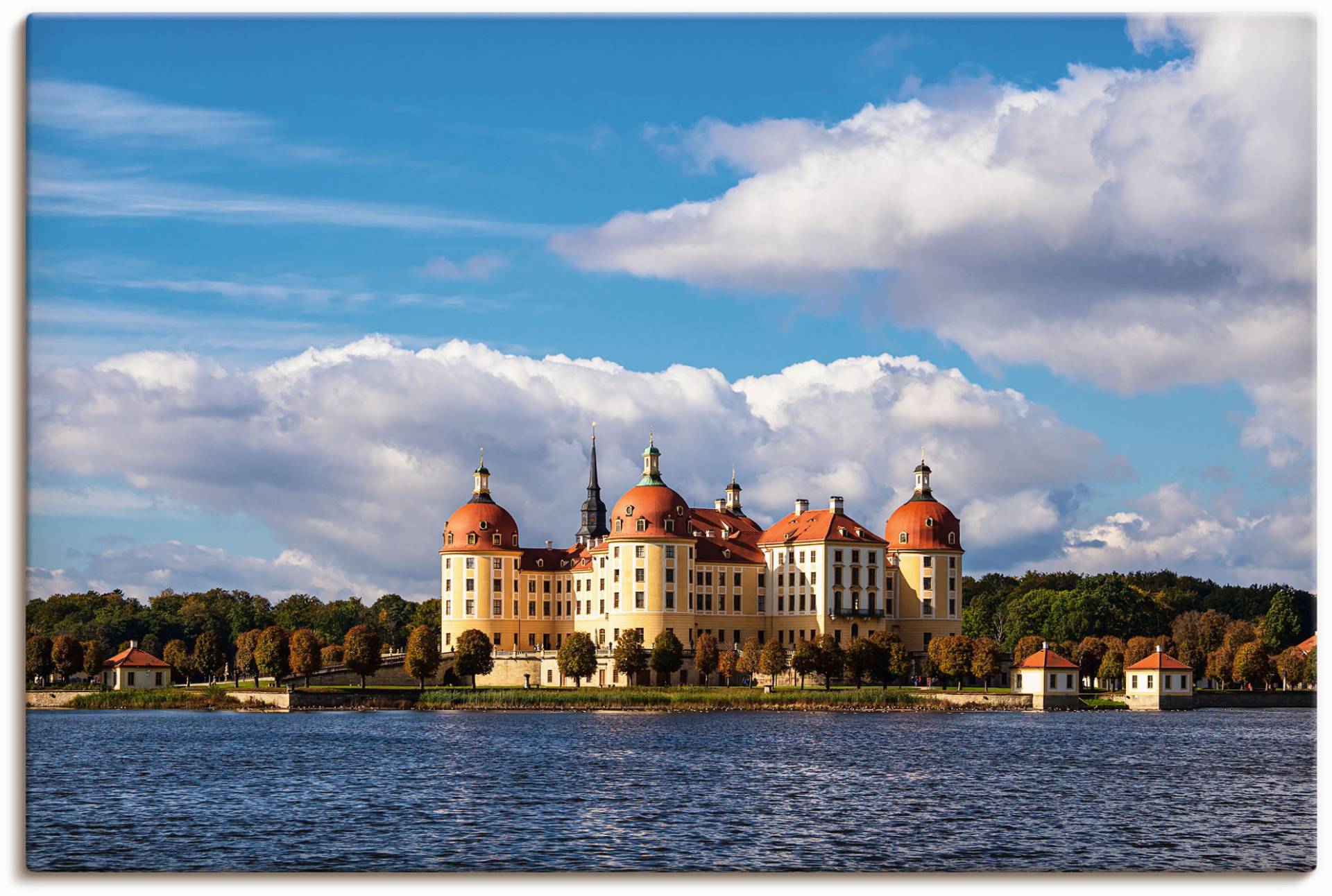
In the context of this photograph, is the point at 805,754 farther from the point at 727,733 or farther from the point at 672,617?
the point at 672,617

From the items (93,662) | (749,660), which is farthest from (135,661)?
(749,660)

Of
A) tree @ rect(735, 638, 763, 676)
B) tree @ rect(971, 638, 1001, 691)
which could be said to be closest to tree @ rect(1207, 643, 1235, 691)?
tree @ rect(971, 638, 1001, 691)

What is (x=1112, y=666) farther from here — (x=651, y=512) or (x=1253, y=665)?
(x=651, y=512)

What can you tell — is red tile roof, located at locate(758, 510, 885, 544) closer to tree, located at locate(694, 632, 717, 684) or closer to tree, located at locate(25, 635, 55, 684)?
tree, located at locate(694, 632, 717, 684)

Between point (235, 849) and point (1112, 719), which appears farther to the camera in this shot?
point (1112, 719)

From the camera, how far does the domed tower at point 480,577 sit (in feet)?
367

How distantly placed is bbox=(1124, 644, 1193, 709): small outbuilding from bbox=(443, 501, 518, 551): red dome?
42220 millimetres

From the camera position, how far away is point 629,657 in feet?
311

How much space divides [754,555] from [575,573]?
12238 millimetres

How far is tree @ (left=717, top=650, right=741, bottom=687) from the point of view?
322ft

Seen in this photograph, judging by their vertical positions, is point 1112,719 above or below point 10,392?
below

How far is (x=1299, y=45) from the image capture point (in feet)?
71.1

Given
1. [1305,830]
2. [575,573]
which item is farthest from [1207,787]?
[575,573]

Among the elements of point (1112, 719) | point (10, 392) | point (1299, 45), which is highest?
point (1299, 45)
